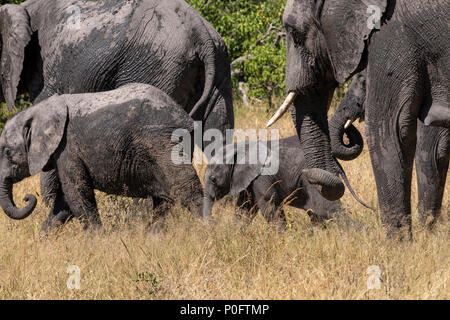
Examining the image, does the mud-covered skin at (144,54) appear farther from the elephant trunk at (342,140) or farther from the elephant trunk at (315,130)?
the elephant trunk at (315,130)

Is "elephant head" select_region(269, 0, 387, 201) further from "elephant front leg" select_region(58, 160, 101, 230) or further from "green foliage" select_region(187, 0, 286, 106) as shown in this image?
"green foliage" select_region(187, 0, 286, 106)

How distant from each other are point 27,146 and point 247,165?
1590 mm

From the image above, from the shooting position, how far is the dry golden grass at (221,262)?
4.19 m

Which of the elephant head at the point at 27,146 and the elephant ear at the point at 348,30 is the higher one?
the elephant ear at the point at 348,30

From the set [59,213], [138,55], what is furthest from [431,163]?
[59,213]

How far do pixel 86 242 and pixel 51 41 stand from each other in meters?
2.21

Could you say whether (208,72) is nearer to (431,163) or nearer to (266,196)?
(266,196)

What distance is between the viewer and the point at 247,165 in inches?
255

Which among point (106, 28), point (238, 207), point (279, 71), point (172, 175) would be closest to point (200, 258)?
point (172, 175)

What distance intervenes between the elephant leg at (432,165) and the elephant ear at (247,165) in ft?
3.87

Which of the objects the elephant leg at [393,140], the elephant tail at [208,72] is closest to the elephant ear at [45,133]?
the elephant tail at [208,72]

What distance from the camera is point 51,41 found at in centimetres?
692

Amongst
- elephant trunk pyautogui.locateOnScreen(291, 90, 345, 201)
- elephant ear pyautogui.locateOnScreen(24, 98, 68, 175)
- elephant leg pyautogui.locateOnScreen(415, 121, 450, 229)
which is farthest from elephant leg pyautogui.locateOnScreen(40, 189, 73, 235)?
elephant leg pyautogui.locateOnScreen(415, 121, 450, 229)
